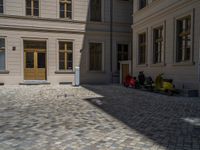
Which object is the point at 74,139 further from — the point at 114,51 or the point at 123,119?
the point at 114,51

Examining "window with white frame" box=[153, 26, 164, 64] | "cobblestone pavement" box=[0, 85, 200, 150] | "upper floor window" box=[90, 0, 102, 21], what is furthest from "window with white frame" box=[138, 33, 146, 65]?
"cobblestone pavement" box=[0, 85, 200, 150]

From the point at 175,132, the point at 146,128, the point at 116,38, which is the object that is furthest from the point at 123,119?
the point at 116,38

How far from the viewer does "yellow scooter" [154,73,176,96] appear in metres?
11.5

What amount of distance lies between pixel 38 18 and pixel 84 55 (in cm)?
452

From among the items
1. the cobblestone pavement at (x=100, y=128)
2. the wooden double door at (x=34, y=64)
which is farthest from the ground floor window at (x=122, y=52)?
the cobblestone pavement at (x=100, y=128)

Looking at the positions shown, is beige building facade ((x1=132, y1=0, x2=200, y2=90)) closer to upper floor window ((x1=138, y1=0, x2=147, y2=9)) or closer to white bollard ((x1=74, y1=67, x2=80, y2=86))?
upper floor window ((x1=138, y1=0, x2=147, y2=9))

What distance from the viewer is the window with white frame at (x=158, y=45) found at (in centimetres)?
1405

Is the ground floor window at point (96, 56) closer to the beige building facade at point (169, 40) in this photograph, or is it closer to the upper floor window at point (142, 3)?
the beige building facade at point (169, 40)

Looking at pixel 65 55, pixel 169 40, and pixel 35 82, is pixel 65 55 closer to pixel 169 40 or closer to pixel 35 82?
pixel 35 82

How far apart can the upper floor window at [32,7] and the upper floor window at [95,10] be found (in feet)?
14.3

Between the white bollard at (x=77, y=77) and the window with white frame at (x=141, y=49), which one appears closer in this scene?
the window with white frame at (x=141, y=49)

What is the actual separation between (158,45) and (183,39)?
252 centimetres

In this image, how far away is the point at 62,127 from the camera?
5.45 meters

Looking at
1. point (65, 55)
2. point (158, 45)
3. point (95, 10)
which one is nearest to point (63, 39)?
point (65, 55)
